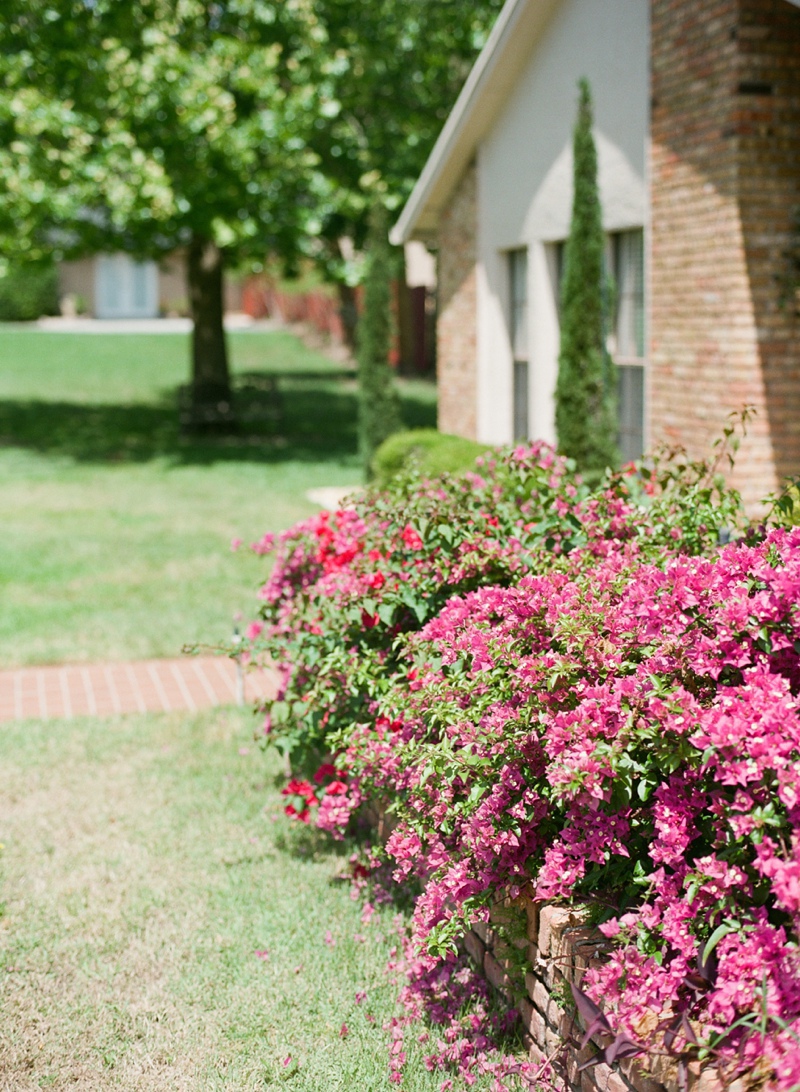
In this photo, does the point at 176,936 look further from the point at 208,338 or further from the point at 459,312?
the point at 208,338

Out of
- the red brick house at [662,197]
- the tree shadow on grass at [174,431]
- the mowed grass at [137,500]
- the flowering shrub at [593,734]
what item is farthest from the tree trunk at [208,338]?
the flowering shrub at [593,734]

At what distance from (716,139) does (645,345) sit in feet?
6.63

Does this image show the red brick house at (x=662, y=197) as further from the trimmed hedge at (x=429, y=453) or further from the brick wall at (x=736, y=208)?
the trimmed hedge at (x=429, y=453)

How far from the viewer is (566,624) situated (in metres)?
3.81

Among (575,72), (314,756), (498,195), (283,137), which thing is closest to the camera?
(314,756)

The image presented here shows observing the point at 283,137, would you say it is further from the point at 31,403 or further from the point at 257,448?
the point at 31,403

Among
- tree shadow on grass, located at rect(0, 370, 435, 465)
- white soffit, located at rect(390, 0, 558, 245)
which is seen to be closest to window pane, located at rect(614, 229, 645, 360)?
white soffit, located at rect(390, 0, 558, 245)

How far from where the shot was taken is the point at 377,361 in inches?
645

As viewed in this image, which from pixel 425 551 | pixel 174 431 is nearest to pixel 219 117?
pixel 174 431

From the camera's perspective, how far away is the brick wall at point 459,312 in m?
14.6

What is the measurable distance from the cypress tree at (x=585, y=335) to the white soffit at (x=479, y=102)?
1.38m

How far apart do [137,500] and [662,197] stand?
27.7 ft

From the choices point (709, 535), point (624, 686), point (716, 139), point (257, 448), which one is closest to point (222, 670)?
point (709, 535)

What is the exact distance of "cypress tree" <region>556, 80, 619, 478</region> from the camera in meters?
10.3
